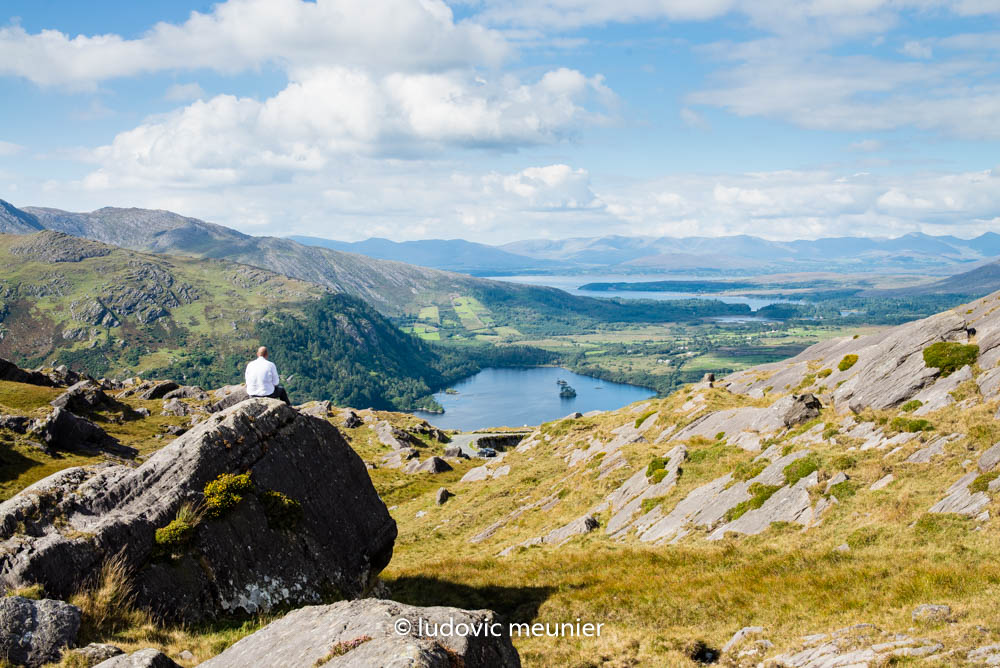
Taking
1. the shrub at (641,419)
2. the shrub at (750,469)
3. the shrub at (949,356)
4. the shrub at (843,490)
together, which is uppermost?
the shrub at (949,356)

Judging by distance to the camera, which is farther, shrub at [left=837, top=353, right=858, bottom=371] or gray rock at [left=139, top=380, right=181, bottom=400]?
gray rock at [left=139, top=380, right=181, bottom=400]

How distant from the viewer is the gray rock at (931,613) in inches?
600

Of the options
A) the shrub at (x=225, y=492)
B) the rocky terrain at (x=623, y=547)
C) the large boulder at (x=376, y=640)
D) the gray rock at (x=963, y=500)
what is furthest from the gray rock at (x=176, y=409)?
the gray rock at (x=963, y=500)

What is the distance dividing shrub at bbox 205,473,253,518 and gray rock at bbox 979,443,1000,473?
98.7 ft

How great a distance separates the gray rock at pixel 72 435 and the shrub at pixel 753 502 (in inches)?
3249

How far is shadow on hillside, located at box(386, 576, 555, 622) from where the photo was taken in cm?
2277

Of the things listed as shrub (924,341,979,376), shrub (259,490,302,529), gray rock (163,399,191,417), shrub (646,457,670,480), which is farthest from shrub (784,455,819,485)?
gray rock (163,399,191,417)

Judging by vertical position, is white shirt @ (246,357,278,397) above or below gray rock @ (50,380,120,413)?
above

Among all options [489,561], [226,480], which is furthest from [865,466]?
[226,480]

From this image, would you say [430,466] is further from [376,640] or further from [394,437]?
[376,640]

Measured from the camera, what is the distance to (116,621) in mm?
14727

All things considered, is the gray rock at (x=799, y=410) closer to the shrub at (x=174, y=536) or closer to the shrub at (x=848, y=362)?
the shrub at (x=848, y=362)

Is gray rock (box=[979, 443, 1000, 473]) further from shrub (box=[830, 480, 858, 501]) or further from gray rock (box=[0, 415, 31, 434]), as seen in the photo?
gray rock (box=[0, 415, 31, 434])

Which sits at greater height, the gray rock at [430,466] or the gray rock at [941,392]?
the gray rock at [941,392]
